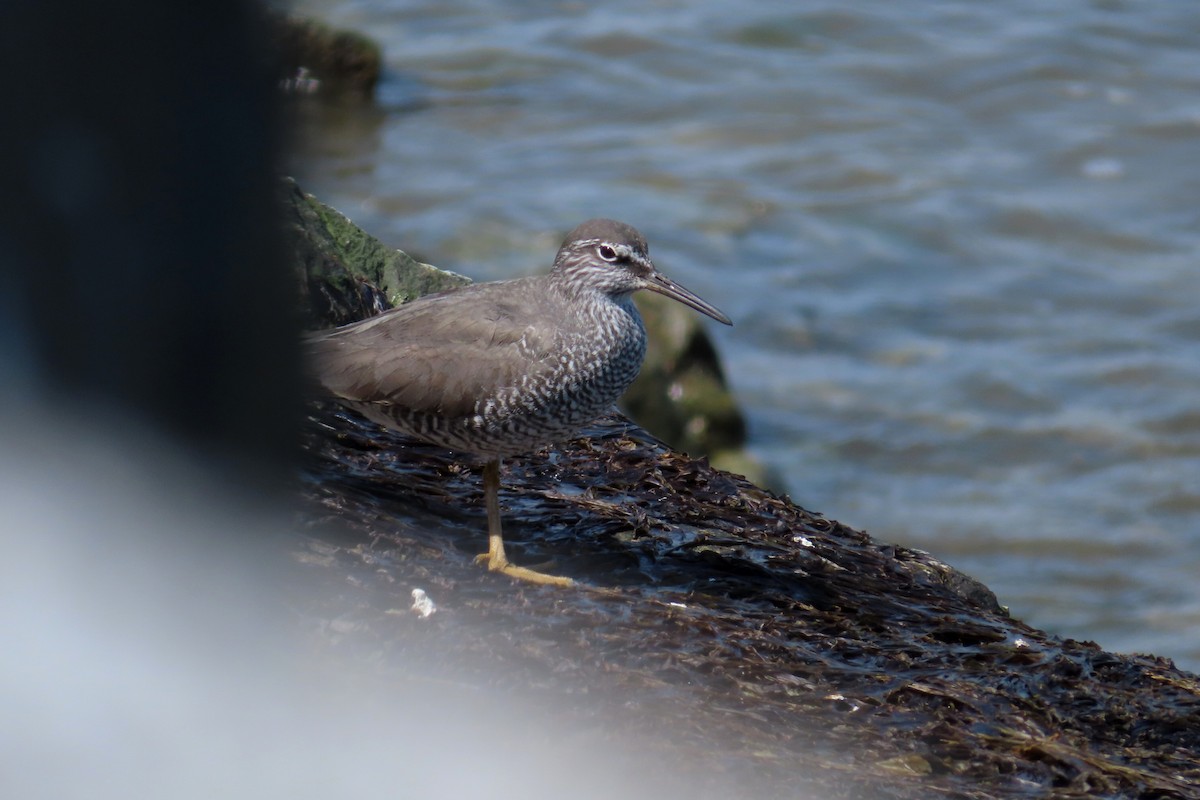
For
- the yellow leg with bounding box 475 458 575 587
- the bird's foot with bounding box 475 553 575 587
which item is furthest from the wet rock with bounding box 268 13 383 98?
the bird's foot with bounding box 475 553 575 587

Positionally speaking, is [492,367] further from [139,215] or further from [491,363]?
[139,215]

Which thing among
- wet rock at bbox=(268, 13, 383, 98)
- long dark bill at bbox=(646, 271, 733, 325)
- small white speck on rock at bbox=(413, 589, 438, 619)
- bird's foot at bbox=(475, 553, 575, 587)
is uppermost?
wet rock at bbox=(268, 13, 383, 98)

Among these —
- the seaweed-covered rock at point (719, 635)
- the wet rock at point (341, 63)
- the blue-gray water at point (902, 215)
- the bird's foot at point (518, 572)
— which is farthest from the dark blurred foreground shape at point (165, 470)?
the wet rock at point (341, 63)

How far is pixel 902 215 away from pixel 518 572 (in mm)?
10180

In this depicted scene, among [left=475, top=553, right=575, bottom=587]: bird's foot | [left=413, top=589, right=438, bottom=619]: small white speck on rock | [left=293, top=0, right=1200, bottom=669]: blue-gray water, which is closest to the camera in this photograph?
[left=413, top=589, right=438, bottom=619]: small white speck on rock

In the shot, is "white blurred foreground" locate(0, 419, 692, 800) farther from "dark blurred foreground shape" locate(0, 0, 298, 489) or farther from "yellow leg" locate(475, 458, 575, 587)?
"yellow leg" locate(475, 458, 575, 587)

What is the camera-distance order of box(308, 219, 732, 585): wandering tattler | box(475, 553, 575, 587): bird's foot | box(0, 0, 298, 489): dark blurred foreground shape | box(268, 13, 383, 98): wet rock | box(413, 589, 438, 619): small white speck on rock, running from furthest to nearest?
box(268, 13, 383, 98): wet rock → box(308, 219, 732, 585): wandering tattler → box(475, 553, 575, 587): bird's foot → box(413, 589, 438, 619): small white speck on rock → box(0, 0, 298, 489): dark blurred foreground shape

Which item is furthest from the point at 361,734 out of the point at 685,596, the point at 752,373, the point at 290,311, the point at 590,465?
the point at 752,373

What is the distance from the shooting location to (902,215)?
14008 millimetres

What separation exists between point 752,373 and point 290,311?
36.2 ft

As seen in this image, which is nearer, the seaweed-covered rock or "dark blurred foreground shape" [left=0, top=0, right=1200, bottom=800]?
"dark blurred foreground shape" [left=0, top=0, right=1200, bottom=800]

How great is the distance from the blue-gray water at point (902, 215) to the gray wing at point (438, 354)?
240 inches

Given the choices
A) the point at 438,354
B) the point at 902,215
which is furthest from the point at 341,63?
the point at 438,354

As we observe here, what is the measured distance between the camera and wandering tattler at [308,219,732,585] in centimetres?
493
